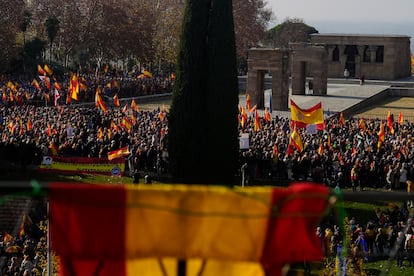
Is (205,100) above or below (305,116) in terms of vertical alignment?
above

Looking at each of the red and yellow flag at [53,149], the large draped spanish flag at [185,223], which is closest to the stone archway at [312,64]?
the red and yellow flag at [53,149]

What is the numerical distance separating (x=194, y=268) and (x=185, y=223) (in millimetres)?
341

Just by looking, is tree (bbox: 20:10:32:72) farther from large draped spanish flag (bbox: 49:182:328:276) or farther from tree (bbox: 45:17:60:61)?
large draped spanish flag (bbox: 49:182:328:276)

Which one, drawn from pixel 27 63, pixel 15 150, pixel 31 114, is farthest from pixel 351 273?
pixel 27 63

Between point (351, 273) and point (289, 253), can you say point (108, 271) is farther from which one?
point (351, 273)

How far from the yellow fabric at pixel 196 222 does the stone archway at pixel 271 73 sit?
36.6 metres

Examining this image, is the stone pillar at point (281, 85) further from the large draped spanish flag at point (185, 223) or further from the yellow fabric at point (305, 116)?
the large draped spanish flag at point (185, 223)

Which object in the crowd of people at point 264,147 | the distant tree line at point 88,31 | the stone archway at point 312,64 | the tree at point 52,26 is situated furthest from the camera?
the tree at point 52,26

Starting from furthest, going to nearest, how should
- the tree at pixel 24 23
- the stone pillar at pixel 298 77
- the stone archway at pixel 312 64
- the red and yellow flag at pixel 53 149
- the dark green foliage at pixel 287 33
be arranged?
1. the dark green foliage at pixel 287 33
2. the tree at pixel 24 23
3. the stone pillar at pixel 298 77
4. the stone archway at pixel 312 64
5. the red and yellow flag at pixel 53 149

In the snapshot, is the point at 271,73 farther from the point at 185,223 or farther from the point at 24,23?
the point at 185,223

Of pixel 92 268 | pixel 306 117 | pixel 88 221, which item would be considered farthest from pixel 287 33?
pixel 88 221

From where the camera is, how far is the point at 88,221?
3557 mm

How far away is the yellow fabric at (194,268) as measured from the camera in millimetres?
3756

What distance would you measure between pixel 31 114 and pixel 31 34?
35027 millimetres
